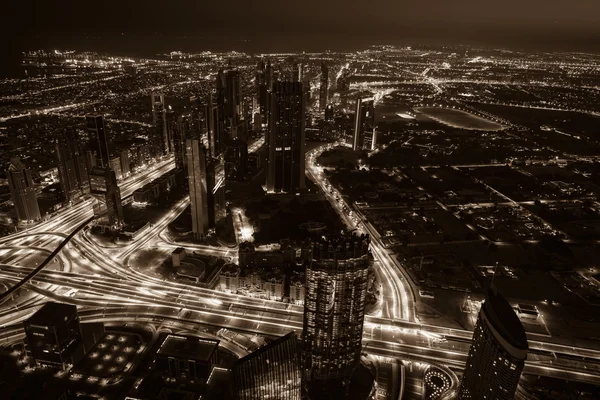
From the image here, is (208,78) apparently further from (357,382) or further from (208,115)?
(357,382)

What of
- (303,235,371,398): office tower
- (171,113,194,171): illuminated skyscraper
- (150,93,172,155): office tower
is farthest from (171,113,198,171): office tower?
(303,235,371,398): office tower

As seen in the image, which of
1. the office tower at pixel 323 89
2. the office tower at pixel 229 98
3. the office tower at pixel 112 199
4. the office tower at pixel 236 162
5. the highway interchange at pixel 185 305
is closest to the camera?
the highway interchange at pixel 185 305

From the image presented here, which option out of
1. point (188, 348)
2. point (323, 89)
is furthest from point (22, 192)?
point (323, 89)

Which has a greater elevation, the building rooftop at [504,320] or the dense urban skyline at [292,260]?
the building rooftop at [504,320]

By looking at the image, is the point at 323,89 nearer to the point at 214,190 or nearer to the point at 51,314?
the point at 214,190

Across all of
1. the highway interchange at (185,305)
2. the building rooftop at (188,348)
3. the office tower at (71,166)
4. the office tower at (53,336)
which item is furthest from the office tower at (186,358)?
the office tower at (71,166)

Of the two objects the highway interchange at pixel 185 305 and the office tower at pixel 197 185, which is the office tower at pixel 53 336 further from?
the office tower at pixel 197 185
